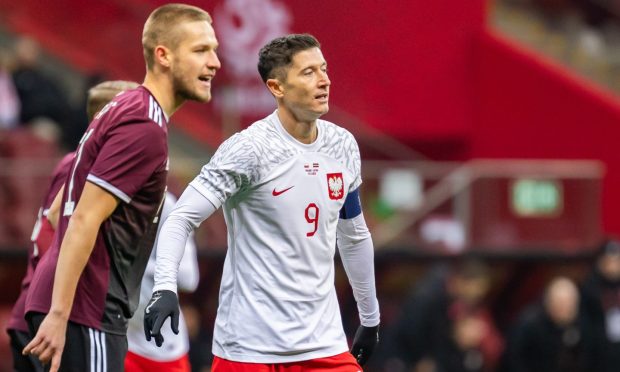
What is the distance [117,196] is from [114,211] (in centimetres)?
11

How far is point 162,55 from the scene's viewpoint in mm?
5941

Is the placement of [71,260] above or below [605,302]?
above

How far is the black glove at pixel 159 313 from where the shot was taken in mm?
5578

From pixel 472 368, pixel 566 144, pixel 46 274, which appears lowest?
pixel 472 368

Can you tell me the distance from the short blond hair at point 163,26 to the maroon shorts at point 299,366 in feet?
4.11

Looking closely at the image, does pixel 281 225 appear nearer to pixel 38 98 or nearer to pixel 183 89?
pixel 183 89

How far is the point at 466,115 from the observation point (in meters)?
18.6

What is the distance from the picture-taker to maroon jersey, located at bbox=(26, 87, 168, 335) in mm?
5648

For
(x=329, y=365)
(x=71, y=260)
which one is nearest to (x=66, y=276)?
(x=71, y=260)

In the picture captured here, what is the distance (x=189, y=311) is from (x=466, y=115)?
6.73 m

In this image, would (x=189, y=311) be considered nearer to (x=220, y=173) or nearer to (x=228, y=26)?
(x=228, y=26)

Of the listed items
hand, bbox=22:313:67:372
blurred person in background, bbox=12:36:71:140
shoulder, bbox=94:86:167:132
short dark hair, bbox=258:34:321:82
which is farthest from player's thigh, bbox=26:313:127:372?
blurred person in background, bbox=12:36:71:140

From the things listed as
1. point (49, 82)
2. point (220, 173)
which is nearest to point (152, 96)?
point (220, 173)

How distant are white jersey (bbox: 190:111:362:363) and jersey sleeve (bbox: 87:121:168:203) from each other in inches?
12.6
